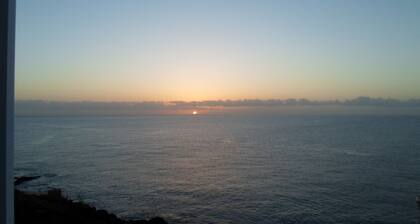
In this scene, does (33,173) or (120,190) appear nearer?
(120,190)

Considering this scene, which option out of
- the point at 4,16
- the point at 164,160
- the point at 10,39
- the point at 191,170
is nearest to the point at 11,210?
the point at 10,39

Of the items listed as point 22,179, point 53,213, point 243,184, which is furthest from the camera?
point 243,184

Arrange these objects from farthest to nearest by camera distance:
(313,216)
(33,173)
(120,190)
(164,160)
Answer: (164,160) < (33,173) < (120,190) < (313,216)

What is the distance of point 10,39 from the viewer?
2.28 metres

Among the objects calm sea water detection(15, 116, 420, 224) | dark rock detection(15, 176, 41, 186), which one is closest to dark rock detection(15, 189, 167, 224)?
calm sea water detection(15, 116, 420, 224)

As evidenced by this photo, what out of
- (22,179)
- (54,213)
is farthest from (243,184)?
(22,179)

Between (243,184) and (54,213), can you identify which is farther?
(243,184)

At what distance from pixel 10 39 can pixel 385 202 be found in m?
30.4

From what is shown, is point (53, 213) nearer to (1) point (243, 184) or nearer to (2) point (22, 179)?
(1) point (243, 184)

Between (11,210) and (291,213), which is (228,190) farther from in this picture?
(11,210)

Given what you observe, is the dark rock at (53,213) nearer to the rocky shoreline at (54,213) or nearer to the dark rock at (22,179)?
the rocky shoreline at (54,213)

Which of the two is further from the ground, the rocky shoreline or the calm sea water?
the rocky shoreline

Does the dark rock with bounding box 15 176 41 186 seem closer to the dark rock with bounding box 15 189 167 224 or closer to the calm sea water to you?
the calm sea water

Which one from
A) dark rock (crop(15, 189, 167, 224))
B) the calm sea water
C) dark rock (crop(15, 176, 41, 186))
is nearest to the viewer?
dark rock (crop(15, 189, 167, 224))
